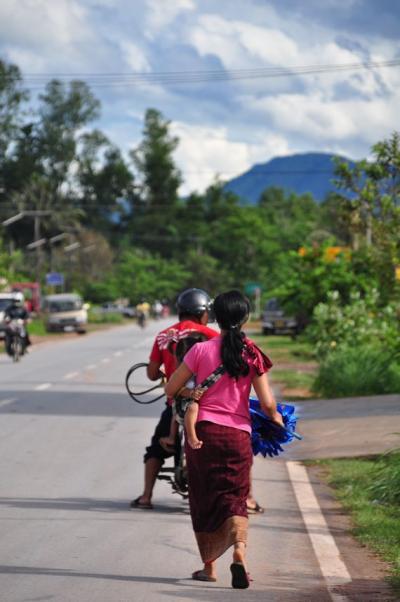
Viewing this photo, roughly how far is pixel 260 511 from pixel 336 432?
5739 millimetres

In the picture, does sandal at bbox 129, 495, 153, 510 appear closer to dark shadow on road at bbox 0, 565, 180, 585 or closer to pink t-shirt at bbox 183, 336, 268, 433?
dark shadow on road at bbox 0, 565, 180, 585

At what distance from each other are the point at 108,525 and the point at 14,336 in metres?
24.5

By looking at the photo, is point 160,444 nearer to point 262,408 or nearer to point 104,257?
point 262,408

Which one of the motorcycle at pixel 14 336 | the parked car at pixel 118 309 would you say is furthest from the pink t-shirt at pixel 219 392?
the parked car at pixel 118 309

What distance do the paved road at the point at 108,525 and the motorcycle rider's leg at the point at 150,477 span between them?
0.45 ft

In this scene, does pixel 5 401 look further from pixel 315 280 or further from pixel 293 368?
pixel 315 280

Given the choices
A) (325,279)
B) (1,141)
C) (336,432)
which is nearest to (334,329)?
(325,279)

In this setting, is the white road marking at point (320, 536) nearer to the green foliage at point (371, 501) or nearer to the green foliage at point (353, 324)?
the green foliage at point (371, 501)

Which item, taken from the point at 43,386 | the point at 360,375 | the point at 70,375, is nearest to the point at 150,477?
→ the point at 360,375

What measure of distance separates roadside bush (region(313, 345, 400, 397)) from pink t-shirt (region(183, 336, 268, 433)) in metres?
12.9

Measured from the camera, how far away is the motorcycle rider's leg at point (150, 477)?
10055mm

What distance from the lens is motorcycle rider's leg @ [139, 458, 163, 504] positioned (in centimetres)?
1005

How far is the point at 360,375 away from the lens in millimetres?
21031

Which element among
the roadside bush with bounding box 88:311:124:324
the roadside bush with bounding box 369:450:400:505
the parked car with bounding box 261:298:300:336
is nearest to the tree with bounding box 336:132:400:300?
the roadside bush with bounding box 369:450:400:505
